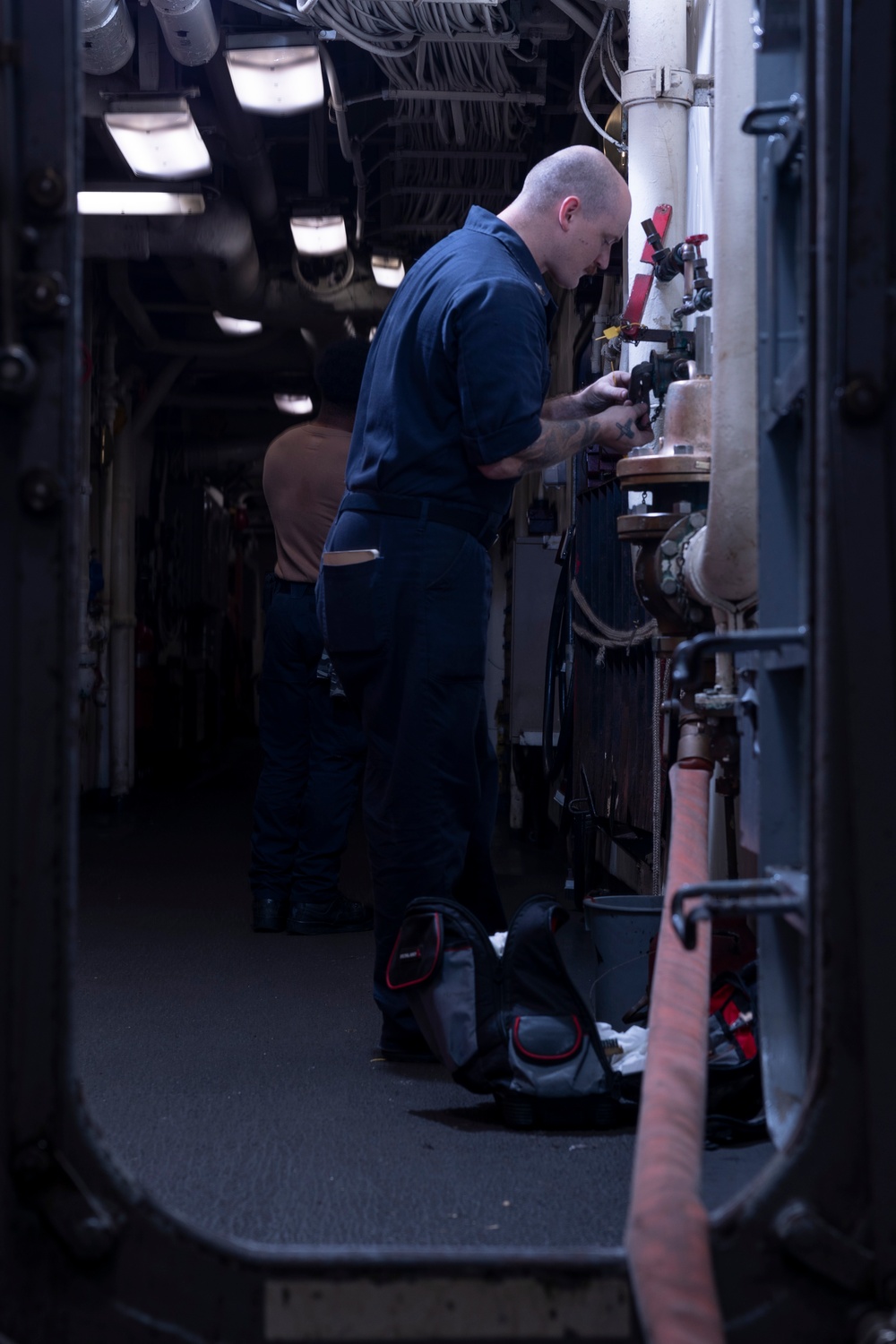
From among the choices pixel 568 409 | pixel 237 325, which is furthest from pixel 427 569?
pixel 237 325

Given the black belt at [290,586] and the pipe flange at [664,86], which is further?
the black belt at [290,586]

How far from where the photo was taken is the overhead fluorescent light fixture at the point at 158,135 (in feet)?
15.1

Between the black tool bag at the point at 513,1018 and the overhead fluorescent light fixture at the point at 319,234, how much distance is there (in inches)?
174

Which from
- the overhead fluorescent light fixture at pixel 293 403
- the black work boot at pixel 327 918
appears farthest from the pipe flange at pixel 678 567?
the overhead fluorescent light fixture at pixel 293 403

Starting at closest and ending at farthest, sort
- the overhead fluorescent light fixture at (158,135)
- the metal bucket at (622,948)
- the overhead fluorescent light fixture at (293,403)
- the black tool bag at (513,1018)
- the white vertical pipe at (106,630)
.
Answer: the black tool bag at (513,1018) → the metal bucket at (622,948) → the overhead fluorescent light fixture at (158,135) → the white vertical pipe at (106,630) → the overhead fluorescent light fixture at (293,403)

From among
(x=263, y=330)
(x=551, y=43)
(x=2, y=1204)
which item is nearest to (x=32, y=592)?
(x=2, y=1204)

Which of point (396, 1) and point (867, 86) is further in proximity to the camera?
point (396, 1)

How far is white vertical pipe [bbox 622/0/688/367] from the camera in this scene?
315cm

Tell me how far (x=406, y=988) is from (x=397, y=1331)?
1085 millimetres

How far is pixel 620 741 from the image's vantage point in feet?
12.2

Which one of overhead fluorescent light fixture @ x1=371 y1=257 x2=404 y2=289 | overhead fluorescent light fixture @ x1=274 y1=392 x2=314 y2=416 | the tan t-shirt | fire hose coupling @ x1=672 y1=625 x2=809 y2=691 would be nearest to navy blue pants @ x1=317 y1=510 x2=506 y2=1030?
fire hose coupling @ x1=672 y1=625 x2=809 y2=691

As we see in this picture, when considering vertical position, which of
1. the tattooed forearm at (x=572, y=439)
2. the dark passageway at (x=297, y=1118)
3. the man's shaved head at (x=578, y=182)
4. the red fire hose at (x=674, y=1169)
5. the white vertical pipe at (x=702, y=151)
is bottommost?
the dark passageway at (x=297, y=1118)

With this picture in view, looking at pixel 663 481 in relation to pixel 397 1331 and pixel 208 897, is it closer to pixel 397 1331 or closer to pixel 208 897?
pixel 397 1331

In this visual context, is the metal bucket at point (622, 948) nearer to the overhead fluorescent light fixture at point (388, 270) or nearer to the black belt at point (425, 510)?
the black belt at point (425, 510)
